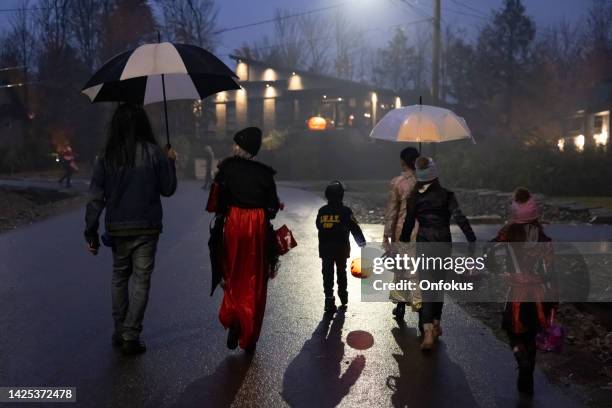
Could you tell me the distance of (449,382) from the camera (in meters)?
5.12

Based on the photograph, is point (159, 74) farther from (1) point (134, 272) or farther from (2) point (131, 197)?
(1) point (134, 272)

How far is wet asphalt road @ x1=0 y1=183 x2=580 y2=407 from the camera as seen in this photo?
4.81 meters

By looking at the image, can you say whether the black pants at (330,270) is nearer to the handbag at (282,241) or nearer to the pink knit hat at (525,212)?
the handbag at (282,241)

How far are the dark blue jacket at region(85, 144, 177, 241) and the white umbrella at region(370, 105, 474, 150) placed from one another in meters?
3.48

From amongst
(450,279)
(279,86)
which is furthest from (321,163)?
(450,279)

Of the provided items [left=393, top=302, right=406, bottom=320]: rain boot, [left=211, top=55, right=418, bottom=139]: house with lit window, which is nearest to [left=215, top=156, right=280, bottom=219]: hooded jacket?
[left=393, top=302, right=406, bottom=320]: rain boot

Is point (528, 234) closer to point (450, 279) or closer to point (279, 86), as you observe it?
point (450, 279)

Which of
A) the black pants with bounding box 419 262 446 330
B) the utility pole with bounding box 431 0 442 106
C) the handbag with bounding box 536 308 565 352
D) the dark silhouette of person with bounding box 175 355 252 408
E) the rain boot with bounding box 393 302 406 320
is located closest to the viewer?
the dark silhouette of person with bounding box 175 355 252 408

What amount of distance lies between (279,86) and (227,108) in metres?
4.72

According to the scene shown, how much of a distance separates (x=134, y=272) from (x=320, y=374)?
1.82 metres

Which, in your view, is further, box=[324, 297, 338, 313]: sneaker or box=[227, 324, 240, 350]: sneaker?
box=[324, 297, 338, 313]: sneaker

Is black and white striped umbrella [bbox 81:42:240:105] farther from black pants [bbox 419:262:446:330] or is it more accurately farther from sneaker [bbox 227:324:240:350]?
black pants [bbox 419:262:446:330]

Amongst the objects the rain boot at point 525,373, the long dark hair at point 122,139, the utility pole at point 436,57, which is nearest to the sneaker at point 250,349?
the long dark hair at point 122,139

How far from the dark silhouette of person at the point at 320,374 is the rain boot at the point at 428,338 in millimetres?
593
